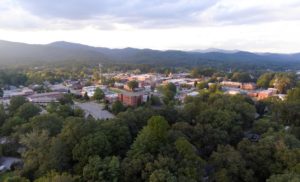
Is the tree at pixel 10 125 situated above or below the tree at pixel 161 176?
below

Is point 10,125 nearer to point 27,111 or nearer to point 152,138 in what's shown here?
point 27,111

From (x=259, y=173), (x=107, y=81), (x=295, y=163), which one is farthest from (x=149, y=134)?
(x=107, y=81)

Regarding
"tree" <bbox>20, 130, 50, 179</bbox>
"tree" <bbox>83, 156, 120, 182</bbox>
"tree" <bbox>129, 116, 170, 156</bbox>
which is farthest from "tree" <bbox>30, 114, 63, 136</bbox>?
"tree" <bbox>129, 116, 170, 156</bbox>

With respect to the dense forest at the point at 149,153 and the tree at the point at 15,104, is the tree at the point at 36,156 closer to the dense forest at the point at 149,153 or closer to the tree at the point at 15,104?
the dense forest at the point at 149,153

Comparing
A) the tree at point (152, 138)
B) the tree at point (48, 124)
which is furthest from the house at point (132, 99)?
the tree at point (152, 138)

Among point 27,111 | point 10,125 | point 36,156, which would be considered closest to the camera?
point 36,156

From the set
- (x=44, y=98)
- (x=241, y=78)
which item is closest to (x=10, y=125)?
(x=44, y=98)

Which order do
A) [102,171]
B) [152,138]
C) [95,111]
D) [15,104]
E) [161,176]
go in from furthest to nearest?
[95,111] < [15,104] < [152,138] < [102,171] < [161,176]

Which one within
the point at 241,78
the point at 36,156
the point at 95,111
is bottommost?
the point at 95,111

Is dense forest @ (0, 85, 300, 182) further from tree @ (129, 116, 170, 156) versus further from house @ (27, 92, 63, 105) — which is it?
house @ (27, 92, 63, 105)
